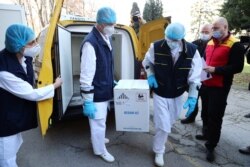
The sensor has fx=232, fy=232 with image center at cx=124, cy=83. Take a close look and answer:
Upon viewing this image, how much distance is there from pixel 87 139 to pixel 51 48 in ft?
5.64

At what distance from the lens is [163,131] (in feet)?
10.1

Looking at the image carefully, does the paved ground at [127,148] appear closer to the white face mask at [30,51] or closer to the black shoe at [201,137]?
the black shoe at [201,137]

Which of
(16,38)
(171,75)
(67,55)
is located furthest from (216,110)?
(16,38)

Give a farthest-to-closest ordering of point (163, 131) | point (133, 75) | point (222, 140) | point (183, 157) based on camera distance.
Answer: point (133, 75) < point (222, 140) < point (183, 157) < point (163, 131)

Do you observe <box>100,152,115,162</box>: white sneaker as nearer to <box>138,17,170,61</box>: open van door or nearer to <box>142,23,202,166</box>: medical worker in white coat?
<box>142,23,202,166</box>: medical worker in white coat

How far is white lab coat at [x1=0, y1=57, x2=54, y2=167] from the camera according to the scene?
2074 millimetres

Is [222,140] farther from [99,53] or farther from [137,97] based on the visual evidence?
[99,53]

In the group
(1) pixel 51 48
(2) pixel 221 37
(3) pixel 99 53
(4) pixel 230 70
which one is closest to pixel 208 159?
(4) pixel 230 70

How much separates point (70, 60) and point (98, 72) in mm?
963

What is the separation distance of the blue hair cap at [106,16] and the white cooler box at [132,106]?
33.3 inches

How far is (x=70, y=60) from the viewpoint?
3682 millimetres

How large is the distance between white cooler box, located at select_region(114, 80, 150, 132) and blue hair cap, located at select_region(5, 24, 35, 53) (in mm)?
1239

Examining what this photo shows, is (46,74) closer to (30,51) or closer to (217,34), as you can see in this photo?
(30,51)

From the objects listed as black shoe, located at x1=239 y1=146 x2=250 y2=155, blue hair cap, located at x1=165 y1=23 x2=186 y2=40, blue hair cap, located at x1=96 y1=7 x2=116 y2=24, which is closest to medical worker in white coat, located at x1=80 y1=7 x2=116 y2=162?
blue hair cap, located at x1=96 y1=7 x2=116 y2=24
